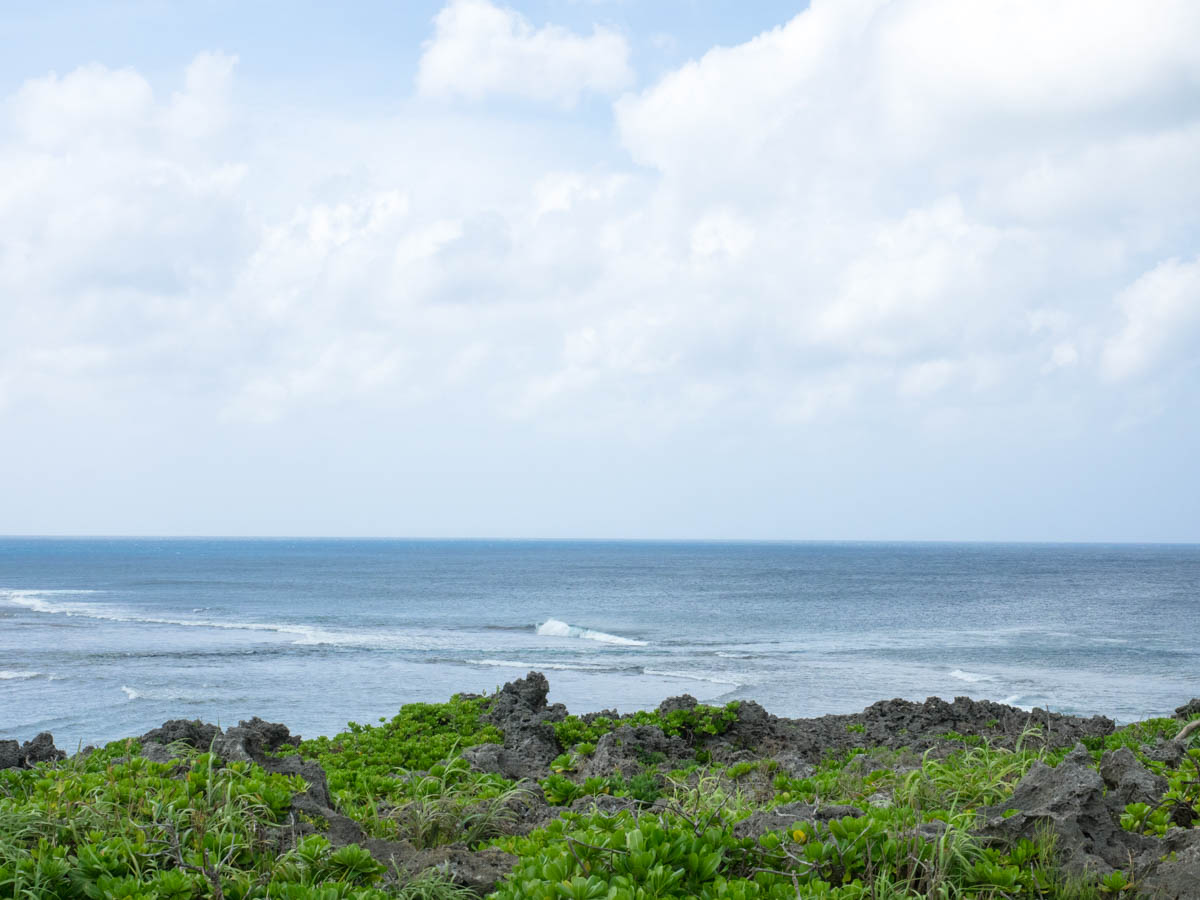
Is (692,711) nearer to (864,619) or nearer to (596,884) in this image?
(596,884)

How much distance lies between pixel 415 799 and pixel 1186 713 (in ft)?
30.9

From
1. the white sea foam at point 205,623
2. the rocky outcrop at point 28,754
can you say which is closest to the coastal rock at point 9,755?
the rocky outcrop at point 28,754

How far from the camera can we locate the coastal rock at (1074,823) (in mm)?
4113

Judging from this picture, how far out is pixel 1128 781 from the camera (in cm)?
547

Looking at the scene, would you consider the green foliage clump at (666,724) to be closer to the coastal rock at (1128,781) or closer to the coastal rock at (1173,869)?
the coastal rock at (1128,781)

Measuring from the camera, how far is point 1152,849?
14.4ft

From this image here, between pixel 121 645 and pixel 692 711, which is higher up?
pixel 692 711

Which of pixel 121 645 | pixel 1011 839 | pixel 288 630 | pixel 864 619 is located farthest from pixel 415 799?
pixel 864 619

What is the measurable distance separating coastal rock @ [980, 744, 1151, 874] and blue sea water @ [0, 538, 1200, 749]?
16.7m

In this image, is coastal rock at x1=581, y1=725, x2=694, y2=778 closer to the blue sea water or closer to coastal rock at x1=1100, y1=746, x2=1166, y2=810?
coastal rock at x1=1100, y1=746, x2=1166, y2=810

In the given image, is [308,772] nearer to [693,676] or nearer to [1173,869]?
[1173,869]

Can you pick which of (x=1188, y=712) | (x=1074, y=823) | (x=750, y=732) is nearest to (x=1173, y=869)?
(x=1074, y=823)

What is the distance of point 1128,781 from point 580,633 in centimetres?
3594

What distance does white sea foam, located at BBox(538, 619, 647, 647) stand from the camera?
1480 inches
